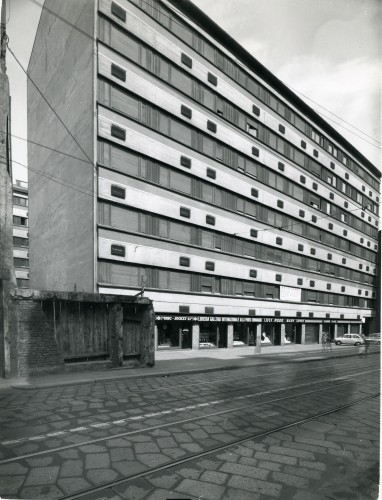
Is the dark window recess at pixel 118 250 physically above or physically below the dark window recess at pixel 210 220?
below

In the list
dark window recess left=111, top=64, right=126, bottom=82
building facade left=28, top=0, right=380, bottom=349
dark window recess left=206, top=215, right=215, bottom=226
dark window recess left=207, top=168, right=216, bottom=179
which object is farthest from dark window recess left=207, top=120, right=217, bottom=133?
dark window recess left=111, top=64, right=126, bottom=82

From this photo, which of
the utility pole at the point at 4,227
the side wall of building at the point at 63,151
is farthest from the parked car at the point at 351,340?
the utility pole at the point at 4,227

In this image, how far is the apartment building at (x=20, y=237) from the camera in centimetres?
3919

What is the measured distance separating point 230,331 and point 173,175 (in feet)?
41.4

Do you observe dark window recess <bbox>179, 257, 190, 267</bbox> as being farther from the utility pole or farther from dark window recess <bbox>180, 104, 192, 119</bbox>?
the utility pole

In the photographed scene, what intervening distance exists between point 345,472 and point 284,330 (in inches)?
1092

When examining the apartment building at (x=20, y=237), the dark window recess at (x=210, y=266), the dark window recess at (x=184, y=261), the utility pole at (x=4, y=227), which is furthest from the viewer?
the apartment building at (x=20, y=237)

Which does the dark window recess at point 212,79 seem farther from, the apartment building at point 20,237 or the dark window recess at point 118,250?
the apartment building at point 20,237

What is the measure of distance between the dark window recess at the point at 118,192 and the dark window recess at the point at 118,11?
10338 mm

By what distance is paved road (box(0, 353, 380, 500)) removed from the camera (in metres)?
4.02

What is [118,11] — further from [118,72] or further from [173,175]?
[173,175]

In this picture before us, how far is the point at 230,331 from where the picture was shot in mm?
25828

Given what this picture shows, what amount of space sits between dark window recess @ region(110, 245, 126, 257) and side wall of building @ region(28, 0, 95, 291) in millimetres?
1191

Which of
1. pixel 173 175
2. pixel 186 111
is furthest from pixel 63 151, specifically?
pixel 186 111
